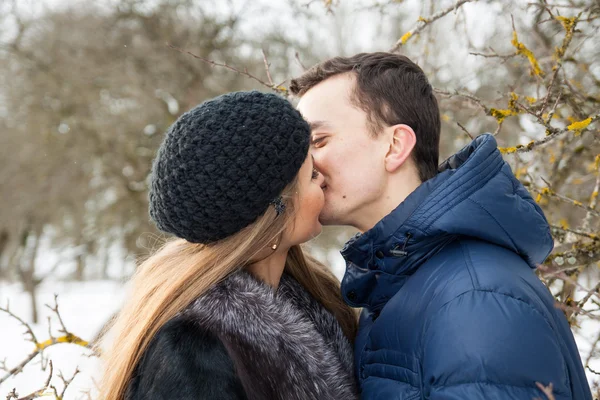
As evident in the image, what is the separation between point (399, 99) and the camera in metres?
2.47

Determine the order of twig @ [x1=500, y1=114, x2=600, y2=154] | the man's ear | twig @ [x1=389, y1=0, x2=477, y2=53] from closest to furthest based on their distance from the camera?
1. twig @ [x1=500, y1=114, x2=600, y2=154]
2. the man's ear
3. twig @ [x1=389, y1=0, x2=477, y2=53]

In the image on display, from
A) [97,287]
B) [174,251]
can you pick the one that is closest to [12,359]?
[174,251]

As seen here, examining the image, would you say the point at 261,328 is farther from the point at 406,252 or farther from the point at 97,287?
the point at 97,287

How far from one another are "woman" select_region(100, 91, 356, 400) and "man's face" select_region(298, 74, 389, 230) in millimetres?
229

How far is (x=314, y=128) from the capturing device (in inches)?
98.9

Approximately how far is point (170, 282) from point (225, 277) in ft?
0.63

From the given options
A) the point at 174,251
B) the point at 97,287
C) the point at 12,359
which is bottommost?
the point at 97,287

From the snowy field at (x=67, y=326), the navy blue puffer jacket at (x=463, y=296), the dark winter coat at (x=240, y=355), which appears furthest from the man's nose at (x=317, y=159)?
the snowy field at (x=67, y=326)

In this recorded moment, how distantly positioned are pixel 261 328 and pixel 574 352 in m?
1.02

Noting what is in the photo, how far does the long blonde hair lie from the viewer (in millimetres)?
1950

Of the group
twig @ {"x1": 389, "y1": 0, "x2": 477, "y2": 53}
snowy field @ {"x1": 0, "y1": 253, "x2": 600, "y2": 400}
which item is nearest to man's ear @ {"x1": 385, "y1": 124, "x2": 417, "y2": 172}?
twig @ {"x1": 389, "y1": 0, "x2": 477, "y2": 53}

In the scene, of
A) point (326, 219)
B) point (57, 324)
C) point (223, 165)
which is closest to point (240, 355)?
point (223, 165)

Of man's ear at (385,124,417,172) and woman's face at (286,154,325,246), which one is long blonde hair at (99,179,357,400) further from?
man's ear at (385,124,417,172)

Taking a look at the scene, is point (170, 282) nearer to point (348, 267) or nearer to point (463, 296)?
point (348, 267)
